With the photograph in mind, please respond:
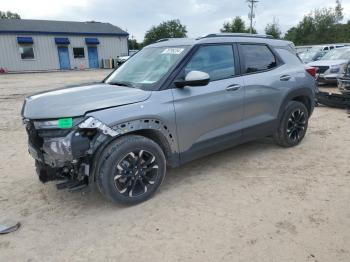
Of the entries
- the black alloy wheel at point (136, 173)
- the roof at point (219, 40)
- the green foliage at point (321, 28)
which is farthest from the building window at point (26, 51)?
the green foliage at point (321, 28)

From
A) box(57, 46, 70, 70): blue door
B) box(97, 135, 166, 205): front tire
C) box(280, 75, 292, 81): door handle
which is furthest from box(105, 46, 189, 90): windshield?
box(57, 46, 70, 70): blue door

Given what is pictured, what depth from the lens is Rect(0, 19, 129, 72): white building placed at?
30.4 metres

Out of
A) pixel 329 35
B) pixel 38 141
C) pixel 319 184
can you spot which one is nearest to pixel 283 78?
pixel 319 184

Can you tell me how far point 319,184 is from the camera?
3902mm

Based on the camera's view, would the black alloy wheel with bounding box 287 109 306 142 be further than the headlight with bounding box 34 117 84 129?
Yes

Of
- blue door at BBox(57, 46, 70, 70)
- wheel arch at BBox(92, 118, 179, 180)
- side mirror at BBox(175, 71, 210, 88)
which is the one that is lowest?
wheel arch at BBox(92, 118, 179, 180)

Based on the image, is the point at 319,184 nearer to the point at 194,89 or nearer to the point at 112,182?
the point at 194,89

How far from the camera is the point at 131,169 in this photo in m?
3.43

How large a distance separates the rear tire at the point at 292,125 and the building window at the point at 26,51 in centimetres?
3193

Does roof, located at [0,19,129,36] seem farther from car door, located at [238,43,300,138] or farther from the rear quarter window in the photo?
car door, located at [238,43,300,138]

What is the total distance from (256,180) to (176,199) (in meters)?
1.15

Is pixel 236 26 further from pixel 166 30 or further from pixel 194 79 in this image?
pixel 194 79

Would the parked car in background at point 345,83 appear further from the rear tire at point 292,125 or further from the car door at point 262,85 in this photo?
the car door at point 262,85

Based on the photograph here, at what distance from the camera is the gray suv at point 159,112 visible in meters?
3.16
